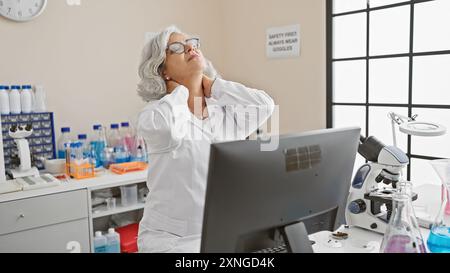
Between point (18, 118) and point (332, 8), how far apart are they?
7.50 feet

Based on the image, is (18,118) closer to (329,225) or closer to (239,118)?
(239,118)

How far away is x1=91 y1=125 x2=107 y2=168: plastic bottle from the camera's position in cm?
286

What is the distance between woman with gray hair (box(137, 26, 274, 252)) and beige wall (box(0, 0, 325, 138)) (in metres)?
1.28

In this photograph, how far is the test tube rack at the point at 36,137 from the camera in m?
2.54

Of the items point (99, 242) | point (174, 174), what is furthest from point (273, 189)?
point (99, 242)

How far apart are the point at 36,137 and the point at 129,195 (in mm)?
742

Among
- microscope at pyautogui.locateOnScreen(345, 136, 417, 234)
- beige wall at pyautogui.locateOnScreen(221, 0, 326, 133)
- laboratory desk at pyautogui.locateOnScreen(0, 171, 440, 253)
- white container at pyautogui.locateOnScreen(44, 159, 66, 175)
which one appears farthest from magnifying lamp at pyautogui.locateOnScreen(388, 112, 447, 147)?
white container at pyautogui.locateOnScreen(44, 159, 66, 175)

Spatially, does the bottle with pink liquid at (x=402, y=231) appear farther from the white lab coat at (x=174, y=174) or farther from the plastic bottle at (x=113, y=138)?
the plastic bottle at (x=113, y=138)

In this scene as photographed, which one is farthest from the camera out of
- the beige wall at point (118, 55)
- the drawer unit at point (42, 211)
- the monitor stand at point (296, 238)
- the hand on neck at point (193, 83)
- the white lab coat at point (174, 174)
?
the beige wall at point (118, 55)

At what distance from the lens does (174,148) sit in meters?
1.52

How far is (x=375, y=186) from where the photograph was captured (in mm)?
1487

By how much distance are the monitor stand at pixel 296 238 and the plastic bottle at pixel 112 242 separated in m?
1.97

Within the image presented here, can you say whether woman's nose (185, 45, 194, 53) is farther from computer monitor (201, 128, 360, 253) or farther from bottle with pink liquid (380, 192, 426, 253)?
bottle with pink liquid (380, 192, 426, 253)

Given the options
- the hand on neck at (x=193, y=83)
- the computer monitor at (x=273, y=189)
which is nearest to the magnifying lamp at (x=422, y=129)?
the computer monitor at (x=273, y=189)
